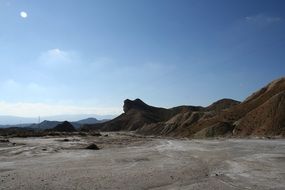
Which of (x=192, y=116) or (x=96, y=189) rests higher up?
(x=192, y=116)

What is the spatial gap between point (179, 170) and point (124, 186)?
5.78 metres

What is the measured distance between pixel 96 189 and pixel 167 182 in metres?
3.65

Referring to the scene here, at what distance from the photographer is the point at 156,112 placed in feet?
572

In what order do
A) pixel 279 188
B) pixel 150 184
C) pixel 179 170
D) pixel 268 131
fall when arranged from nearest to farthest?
1. pixel 279 188
2. pixel 150 184
3. pixel 179 170
4. pixel 268 131

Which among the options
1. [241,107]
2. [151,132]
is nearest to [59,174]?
[241,107]

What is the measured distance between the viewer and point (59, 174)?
65.8 feet

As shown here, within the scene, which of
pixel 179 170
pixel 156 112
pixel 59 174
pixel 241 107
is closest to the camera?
pixel 59 174

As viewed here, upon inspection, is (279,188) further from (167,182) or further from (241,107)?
(241,107)

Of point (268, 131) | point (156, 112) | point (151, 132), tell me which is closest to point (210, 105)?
point (156, 112)

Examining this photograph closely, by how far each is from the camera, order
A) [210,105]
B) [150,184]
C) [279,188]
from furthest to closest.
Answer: [210,105]
[150,184]
[279,188]

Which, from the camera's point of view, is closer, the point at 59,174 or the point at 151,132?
the point at 59,174

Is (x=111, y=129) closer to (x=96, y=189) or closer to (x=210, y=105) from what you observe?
(x=210, y=105)

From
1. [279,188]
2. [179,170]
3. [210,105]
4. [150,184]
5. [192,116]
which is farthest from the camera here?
[210,105]

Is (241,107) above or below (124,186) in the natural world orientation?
above
